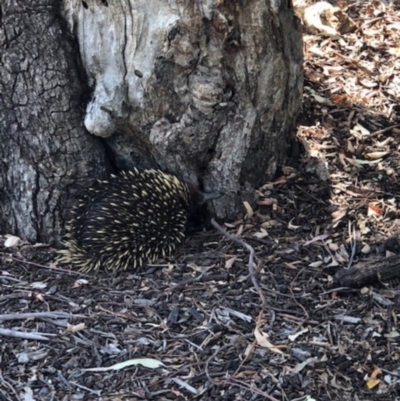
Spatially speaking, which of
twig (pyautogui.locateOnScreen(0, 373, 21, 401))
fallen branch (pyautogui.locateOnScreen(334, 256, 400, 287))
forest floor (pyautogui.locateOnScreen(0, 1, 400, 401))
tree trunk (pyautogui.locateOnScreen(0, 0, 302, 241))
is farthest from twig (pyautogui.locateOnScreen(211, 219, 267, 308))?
twig (pyautogui.locateOnScreen(0, 373, 21, 401))

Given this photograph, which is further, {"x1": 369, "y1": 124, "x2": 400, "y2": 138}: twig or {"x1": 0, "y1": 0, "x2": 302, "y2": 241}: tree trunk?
{"x1": 369, "y1": 124, "x2": 400, "y2": 138}: twig

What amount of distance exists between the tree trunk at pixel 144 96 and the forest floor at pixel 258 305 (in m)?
0.33

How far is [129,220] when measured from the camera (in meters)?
5.02

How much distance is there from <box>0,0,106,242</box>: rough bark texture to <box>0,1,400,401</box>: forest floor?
0.90 feet

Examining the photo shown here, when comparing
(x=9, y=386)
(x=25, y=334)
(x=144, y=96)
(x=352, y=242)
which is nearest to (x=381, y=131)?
(x=352, y=242)

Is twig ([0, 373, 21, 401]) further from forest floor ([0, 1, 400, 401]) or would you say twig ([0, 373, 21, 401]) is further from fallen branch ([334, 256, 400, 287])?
fallen branch ([334, 256, 400, 287])

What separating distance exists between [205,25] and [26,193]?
1.62 meters

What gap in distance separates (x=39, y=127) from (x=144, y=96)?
696 millimetres

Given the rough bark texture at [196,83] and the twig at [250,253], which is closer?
the twig at [250,253]

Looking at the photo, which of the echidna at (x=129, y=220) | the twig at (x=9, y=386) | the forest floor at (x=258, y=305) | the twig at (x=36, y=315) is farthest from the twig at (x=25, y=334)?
the echidna at (x=129, y=220)

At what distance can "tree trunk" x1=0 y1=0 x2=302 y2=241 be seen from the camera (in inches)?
178

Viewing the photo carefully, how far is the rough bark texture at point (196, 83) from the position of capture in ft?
14.7

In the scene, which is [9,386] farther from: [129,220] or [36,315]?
[129,220]

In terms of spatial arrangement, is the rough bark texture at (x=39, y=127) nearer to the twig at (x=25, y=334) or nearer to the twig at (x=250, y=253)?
the twig at (x=250, y=253)
